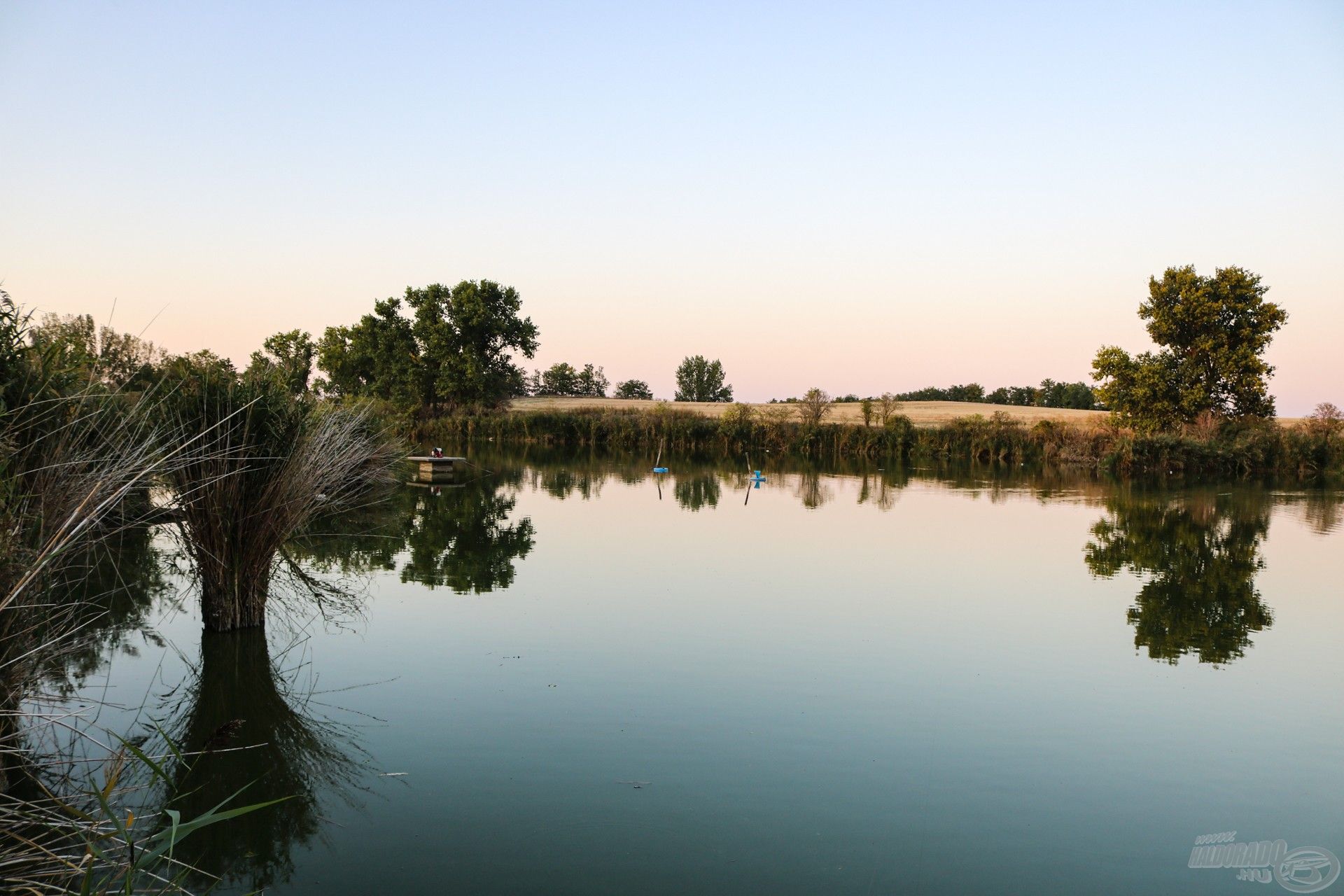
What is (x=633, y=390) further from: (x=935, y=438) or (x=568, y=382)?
(x=935, y=438)

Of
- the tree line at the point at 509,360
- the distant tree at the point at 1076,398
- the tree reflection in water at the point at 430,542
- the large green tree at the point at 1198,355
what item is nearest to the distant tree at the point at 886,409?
the tree line at the point at 509,360

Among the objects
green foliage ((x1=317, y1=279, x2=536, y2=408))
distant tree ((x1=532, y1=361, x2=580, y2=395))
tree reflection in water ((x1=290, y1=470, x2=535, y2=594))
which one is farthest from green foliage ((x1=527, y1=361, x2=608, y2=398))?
tree reflection in water ((x1=290, y1=470, x2=535, y2=594))

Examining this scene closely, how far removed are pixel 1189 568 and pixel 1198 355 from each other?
28713mm

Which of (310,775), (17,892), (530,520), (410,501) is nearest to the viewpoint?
(17,892)

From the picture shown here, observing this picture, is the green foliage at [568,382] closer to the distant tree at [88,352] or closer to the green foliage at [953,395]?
the green foliage at [953,395]

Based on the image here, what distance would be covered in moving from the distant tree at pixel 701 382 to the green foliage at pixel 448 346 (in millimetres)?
59389

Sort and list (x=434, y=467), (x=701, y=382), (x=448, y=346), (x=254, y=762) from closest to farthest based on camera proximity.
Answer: (x=254, y=762) < (x=434, y=467) < (x=448, y=346) < (x=701, y=382)

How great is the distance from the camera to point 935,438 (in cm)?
4812

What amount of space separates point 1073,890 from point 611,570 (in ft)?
29.3

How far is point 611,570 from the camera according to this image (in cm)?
1316

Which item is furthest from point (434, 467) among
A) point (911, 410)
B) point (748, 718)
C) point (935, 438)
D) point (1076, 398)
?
point (1076, 398)

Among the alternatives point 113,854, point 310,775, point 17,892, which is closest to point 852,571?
point 310,775

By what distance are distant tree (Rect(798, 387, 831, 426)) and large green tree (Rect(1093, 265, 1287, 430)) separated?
14440 mm

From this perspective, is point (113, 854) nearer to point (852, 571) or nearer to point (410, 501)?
point (852, 571)
